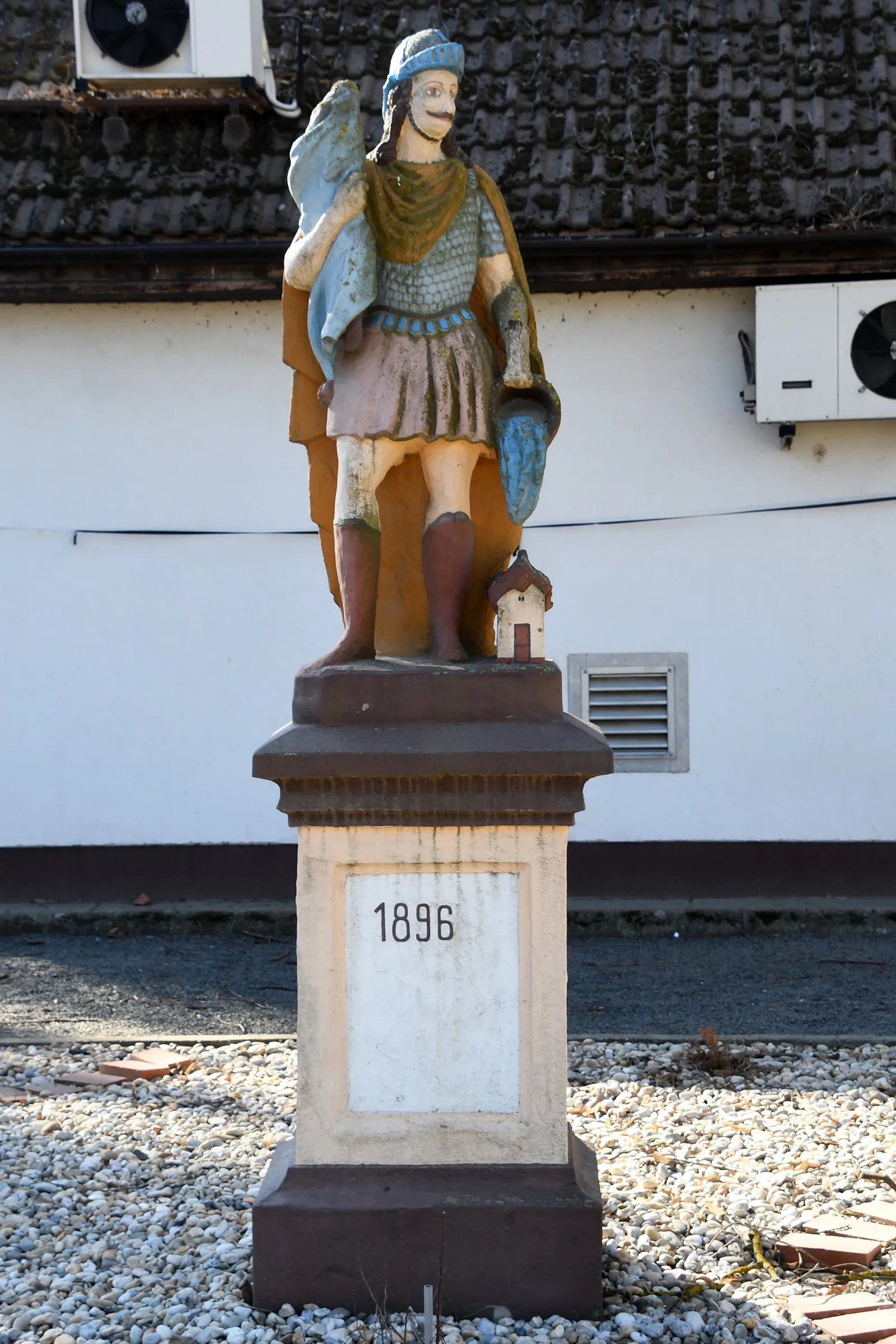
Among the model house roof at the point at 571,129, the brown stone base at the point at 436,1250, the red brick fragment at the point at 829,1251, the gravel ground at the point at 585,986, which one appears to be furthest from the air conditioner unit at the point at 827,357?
the brown stone base at the point at 436,1250

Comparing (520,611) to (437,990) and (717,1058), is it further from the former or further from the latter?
(717,1058)

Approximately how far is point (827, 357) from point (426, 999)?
5.37 m

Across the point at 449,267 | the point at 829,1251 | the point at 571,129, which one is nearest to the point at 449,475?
the point at 449,267

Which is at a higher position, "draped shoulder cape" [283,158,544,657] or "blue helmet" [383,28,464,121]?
"blue helmet" [383,28,464,121]

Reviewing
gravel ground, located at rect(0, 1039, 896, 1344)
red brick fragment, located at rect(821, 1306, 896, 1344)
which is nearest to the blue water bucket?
gravel ground, located at rect(0, 1039, 896, 1344)

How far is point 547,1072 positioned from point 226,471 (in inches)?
220

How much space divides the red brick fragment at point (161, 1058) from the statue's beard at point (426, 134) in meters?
3.41

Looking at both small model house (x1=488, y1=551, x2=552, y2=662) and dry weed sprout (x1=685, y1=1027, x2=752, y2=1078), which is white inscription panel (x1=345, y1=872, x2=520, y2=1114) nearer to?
small model house (x1=488, y1=551, x2=552, y2=662)

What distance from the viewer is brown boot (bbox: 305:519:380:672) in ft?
13.5

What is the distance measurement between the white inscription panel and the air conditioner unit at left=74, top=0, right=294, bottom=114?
627 centimetres

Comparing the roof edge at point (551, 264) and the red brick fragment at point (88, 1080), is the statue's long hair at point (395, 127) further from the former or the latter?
the roof edge at point (551, 264)

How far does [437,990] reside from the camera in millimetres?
3951

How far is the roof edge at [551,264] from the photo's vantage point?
8.38 meters

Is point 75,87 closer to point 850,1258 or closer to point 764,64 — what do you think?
point 764,64
